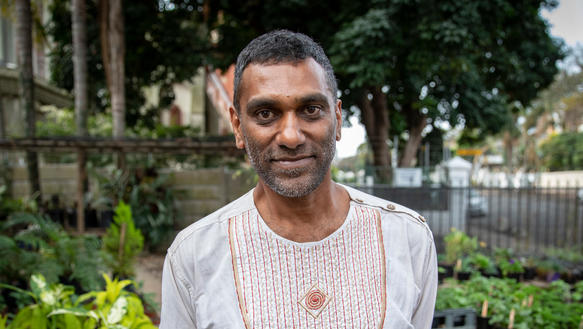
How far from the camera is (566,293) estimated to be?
14.3 ft

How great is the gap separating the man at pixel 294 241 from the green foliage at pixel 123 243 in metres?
3.05

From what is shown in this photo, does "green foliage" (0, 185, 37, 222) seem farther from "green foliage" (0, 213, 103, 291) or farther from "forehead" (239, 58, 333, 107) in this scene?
"forehead" (239, 58, 333, 107)

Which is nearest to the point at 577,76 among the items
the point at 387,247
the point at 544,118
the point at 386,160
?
the point at 544,118

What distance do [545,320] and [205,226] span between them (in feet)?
11.2

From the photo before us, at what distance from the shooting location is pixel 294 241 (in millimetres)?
1345

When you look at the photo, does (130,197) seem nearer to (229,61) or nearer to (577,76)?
(229,61)

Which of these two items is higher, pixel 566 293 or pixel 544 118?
pixel 544 118

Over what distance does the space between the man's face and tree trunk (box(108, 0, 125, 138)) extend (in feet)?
18.9

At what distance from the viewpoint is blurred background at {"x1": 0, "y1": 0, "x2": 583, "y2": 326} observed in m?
5.88

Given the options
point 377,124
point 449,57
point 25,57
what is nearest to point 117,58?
point 25,57

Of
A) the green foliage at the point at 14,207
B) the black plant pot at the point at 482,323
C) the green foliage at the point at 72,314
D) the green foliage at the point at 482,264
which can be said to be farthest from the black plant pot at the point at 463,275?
the green foliage at the point at 14,207

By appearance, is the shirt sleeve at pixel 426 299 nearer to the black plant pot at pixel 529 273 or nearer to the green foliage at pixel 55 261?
the green foliage at pixel 55 261

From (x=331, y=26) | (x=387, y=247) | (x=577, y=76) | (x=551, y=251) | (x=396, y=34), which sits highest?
(x=577, y=76)

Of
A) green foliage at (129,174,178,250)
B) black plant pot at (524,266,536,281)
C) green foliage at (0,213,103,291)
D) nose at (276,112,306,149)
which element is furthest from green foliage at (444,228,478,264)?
nose at (276,112,306,149)
